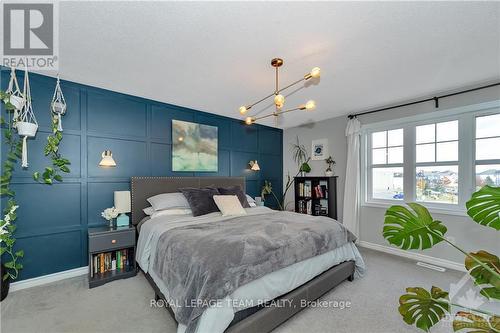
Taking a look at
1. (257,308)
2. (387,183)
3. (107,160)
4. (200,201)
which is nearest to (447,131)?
(387,183)

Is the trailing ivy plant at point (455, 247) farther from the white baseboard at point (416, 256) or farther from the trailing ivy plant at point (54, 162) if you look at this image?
the trailing ivy plant at point (54, 162)

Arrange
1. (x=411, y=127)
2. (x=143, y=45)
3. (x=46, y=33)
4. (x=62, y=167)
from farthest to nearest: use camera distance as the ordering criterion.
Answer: (x=411, y=127)
(x=62, y=167)
(x=143, y=45)
(x=46, y=33)

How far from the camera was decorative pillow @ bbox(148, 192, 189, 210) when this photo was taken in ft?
9.75

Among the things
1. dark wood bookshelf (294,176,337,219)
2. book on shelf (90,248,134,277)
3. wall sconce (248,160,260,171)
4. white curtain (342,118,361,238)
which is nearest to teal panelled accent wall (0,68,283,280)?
book on shelf (90,248,134,277)

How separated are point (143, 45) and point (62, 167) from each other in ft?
6.03

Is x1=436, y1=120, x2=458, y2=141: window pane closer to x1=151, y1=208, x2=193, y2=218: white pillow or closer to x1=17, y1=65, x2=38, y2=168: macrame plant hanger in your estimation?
x1=151, y1=208, x2=193, y2=218: white pillow

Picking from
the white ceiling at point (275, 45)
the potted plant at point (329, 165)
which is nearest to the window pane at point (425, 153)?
the white ceiling at point (275, 45)

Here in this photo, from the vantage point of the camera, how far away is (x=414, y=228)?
1267 millimetres

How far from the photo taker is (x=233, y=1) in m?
1.51

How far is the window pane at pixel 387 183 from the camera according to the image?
12.2 feet

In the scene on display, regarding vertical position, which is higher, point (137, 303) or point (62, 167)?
point (62, 167)

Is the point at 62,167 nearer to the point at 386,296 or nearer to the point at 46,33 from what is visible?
the point at 46,33

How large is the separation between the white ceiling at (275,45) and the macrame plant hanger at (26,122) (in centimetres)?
44

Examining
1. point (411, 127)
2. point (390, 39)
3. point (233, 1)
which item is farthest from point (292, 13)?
point (411, 127)
